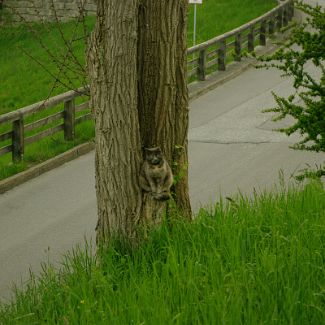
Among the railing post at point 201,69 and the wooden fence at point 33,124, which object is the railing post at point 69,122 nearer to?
the wooden fence at point 33,124

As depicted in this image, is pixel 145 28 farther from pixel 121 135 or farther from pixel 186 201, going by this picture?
pixel 186 201

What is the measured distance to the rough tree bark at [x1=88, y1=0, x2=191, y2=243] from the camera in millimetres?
9414

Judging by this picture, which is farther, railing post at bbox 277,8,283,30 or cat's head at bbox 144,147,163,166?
railing post at bbox 277,8,283,30

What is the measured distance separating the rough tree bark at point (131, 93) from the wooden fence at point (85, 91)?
45cm

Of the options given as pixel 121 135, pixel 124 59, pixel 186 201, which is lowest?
pixel 186 201

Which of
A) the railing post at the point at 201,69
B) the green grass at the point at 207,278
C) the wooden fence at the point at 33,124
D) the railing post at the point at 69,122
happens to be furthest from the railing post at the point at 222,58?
the green grass at the point at 207,278

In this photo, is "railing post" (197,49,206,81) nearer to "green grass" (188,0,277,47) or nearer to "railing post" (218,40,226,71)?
"railing post" (218,40,226,71)

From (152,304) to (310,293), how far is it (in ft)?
3.67

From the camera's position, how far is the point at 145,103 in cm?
973

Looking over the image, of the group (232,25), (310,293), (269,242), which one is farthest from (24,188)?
(232,25)

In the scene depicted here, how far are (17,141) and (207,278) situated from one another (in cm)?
1033

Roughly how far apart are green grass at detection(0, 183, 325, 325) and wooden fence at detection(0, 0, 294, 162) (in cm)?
179

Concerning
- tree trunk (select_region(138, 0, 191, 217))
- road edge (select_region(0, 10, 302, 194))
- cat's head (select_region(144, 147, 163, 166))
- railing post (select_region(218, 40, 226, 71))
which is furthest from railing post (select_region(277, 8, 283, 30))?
cat's head (select_region(144, 147, 163, 166))

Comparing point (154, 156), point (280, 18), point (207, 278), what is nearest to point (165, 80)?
point (154, 156)
